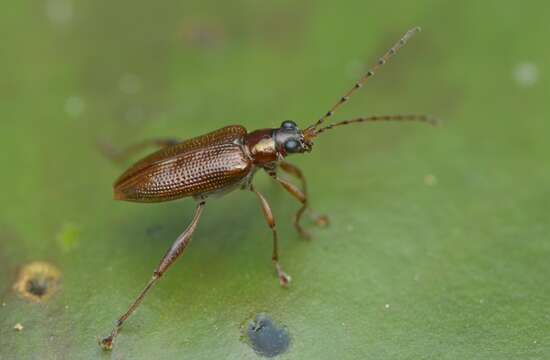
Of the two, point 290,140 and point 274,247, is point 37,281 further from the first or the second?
point 290,140

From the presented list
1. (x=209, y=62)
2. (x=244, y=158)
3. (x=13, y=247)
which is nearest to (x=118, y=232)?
(x=13, y=247)

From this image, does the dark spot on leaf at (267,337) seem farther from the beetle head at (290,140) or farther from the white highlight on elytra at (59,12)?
the white highlight on elytra at (59,12)

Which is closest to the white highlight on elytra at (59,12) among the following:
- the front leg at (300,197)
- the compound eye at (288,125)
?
the compound eye at (288,125)

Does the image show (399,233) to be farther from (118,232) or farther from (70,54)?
(70,54)

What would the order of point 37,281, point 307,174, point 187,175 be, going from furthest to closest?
point 307,174, point 187,175, point 37,281

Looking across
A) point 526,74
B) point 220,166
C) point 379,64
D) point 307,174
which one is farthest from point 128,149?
point 526,74

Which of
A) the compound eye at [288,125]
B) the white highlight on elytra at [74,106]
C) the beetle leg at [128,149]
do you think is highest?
the white highlight on elytra at [74,106]
